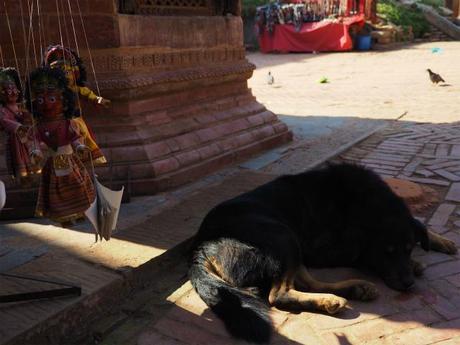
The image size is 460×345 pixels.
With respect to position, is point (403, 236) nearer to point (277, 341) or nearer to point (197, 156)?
point (277, 341)

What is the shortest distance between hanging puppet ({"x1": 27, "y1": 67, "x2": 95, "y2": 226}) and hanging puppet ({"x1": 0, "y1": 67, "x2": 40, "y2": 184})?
68 millimetres

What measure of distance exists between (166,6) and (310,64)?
13.5 meters

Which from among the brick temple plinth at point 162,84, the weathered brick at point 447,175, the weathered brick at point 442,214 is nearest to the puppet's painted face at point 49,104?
the brick temple plinth at point 162,84

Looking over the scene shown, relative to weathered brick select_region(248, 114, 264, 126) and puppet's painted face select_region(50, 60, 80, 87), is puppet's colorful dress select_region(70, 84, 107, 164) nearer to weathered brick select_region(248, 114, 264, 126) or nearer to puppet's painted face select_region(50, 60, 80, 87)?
puppet's painted face select_region(50, 60, 80, 87)

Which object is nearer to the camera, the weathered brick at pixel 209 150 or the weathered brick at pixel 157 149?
the weathered brick at pixel 157 149

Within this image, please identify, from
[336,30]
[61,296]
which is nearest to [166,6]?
[61,296]

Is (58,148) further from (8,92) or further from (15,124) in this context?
(8,92)

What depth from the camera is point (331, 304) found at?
2635 mm

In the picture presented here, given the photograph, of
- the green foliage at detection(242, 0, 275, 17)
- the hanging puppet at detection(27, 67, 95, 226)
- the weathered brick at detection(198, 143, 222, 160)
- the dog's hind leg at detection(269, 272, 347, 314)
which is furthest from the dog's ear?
the green foliage at detection(242, 0, 275, 17)

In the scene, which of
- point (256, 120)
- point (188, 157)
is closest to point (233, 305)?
point (188, 157)

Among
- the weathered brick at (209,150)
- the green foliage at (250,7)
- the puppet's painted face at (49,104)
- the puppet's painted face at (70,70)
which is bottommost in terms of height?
the weathered brick at (209,150)

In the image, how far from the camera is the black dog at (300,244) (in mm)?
2662

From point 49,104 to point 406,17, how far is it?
82.9 feet

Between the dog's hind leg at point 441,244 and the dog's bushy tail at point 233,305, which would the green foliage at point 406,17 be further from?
the dog's bushy tail at point 233,305
